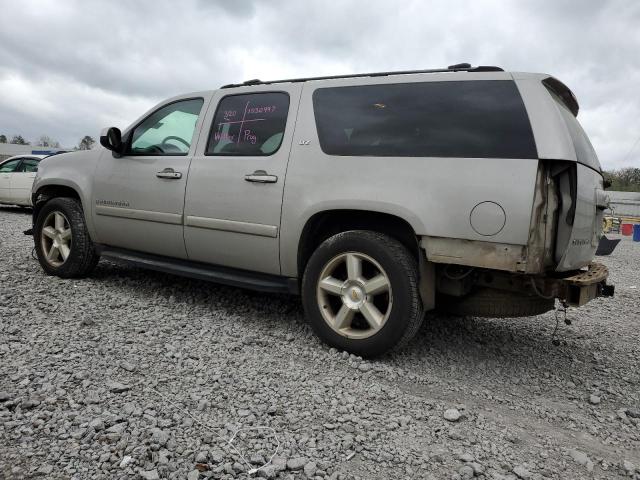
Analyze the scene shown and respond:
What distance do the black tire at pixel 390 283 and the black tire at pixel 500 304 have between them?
376 millimetres

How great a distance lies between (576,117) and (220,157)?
8.98 feet

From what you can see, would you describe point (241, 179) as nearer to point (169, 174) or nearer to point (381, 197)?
point (169, 174)

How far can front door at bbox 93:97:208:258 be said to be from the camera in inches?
163

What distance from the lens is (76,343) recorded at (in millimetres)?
3162

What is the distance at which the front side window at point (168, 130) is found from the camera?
4277 mm

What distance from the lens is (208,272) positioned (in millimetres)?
3941

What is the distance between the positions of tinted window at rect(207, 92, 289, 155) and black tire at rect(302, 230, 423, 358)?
3.18ft

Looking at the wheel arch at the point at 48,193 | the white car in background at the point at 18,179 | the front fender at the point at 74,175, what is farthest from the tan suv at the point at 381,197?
the white car in background at the point at 18,179

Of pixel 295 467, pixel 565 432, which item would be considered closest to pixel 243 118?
pixel 295 467

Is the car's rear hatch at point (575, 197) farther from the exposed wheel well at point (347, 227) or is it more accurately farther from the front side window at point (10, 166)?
the front side window at point (10, 166)

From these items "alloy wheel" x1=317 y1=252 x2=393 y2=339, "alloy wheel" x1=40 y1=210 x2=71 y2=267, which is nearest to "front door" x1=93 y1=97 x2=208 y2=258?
"alloy wheel" x1=40 y1=210 x2=71 y2=267

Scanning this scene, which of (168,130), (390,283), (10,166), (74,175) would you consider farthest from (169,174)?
(10,166)

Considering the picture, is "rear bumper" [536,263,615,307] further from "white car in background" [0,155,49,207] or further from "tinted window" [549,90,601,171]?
"white car in background" [0,155,49,207]

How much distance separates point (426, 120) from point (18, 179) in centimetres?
1325
